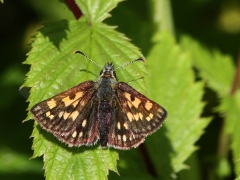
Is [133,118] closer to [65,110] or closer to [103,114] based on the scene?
[103,114]

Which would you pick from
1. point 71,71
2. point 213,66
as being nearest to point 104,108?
point 71,71

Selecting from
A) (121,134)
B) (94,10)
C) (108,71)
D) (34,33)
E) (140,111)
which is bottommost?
(121,134)

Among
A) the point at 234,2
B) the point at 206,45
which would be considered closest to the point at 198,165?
the point at 206,45

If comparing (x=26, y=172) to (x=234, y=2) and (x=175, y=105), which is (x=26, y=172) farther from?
(x=234, y=2)

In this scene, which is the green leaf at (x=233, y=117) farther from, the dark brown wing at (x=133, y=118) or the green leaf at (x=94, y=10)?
the green leaf at (x=94, y=10)

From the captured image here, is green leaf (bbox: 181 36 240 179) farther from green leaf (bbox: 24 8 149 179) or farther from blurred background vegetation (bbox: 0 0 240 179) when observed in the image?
green leaf (bbox: 24 8 149 179)

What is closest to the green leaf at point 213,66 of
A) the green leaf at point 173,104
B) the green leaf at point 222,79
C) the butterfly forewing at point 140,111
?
the green leaf at point 222,79

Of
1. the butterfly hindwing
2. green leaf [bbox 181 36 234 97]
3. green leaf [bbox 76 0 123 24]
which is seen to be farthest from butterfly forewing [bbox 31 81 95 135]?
green leaf [bbox 181 36 234 97]
